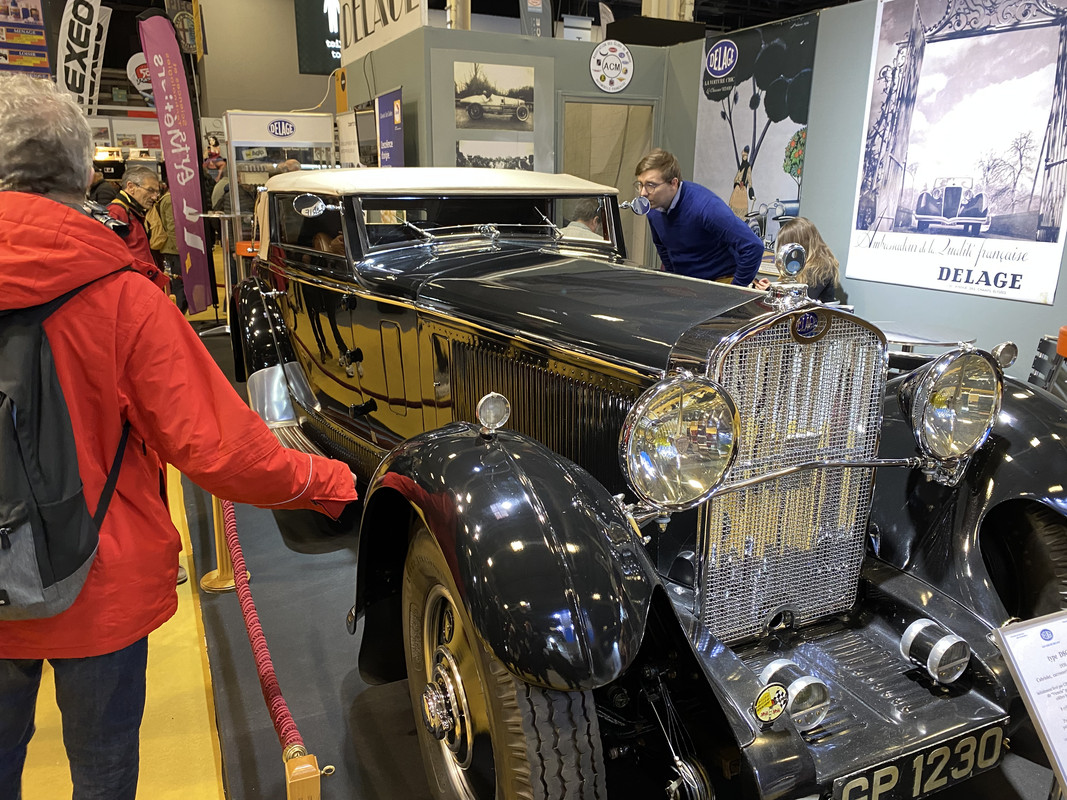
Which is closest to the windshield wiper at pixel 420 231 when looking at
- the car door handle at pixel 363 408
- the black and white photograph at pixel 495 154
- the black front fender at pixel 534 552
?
the car door handle at pixel 363 408

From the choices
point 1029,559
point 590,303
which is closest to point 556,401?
point 590,303

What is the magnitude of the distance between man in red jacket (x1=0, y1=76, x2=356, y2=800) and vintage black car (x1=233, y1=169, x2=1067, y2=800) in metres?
0.50

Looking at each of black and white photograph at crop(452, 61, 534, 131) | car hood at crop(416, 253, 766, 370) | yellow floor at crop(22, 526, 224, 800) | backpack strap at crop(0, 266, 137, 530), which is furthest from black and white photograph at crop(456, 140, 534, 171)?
backpack strap at crop(0, 266, 137, 530)

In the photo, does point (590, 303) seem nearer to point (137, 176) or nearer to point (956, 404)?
point (956, 404)

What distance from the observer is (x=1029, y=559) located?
6.87 feet

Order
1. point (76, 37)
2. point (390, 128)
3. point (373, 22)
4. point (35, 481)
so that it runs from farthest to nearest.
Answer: point (76, 37) < point (373, 22) < point (390, 128) < point (35, 481)

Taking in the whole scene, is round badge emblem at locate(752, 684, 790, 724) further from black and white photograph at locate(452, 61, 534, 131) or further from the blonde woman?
black and white photograph at locate(452, 61, 534, 131)

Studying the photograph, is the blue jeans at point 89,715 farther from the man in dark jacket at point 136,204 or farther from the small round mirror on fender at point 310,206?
the man in dark jacket at point 136,204

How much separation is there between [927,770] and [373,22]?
745 cm

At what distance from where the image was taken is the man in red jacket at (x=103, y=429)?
4.27 feet

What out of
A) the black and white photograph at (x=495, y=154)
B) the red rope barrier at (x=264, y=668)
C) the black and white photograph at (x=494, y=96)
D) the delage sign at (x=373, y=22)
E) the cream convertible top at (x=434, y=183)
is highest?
the delage sign at (x=373, y=22)

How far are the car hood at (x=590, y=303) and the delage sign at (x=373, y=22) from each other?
4.25 meters

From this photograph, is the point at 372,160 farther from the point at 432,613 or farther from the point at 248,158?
the point at 432,613

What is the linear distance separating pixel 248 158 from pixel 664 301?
6673 millimetres
